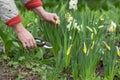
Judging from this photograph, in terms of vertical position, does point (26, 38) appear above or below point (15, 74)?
above

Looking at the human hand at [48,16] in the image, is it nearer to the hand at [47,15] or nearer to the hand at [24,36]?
the hand at [47,15]

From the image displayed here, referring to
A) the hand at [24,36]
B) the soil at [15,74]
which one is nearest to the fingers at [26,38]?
the hand at [24,36]

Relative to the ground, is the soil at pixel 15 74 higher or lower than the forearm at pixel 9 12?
lower

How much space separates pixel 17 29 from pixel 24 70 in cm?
49

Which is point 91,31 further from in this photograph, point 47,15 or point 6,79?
point 6,79

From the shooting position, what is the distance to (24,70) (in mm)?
3318

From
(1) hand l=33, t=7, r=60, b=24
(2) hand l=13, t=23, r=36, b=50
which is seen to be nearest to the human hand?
(1) hand l=33, t=7, r=60, b=24

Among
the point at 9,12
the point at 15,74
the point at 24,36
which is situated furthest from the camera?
the point at 15,74

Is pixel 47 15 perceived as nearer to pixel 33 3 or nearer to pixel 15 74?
pixel 33 3

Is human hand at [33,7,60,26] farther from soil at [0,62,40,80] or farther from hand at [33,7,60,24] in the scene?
soil at [0,62,40,80]

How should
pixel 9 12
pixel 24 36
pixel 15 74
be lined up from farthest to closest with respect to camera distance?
Result: pixel 15 74 < pixel 24 36 < pixel 9 12

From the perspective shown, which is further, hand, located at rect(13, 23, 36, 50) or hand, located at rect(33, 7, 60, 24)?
hand, located at rect(33, 7, 60, 24)

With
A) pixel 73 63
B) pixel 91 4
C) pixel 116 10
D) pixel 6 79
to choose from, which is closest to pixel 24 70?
pixel 6 79

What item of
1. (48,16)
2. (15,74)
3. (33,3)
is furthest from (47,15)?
(15,74)
